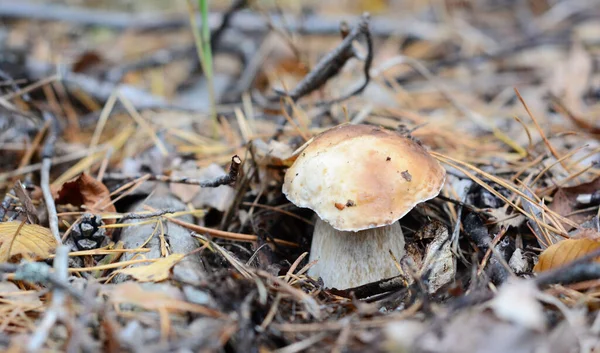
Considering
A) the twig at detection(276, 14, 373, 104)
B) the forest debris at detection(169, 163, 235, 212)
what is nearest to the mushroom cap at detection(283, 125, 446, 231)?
the forest debris at detection(169, 163, 235, 212)

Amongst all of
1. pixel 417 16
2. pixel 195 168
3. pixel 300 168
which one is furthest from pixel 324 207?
pixel 417 16

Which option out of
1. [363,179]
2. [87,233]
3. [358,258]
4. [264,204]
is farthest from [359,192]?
[87,233]

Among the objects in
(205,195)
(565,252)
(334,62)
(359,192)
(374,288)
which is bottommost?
(374,288)

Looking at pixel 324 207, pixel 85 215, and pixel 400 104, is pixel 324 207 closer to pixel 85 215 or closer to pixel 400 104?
pixel 85 215

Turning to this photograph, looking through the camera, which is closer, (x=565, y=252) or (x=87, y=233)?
(x=565, y=252)

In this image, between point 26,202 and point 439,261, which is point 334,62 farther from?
point 26,202

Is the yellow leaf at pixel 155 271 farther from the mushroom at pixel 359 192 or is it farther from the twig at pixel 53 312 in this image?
the mushroom at pixel 359 192
